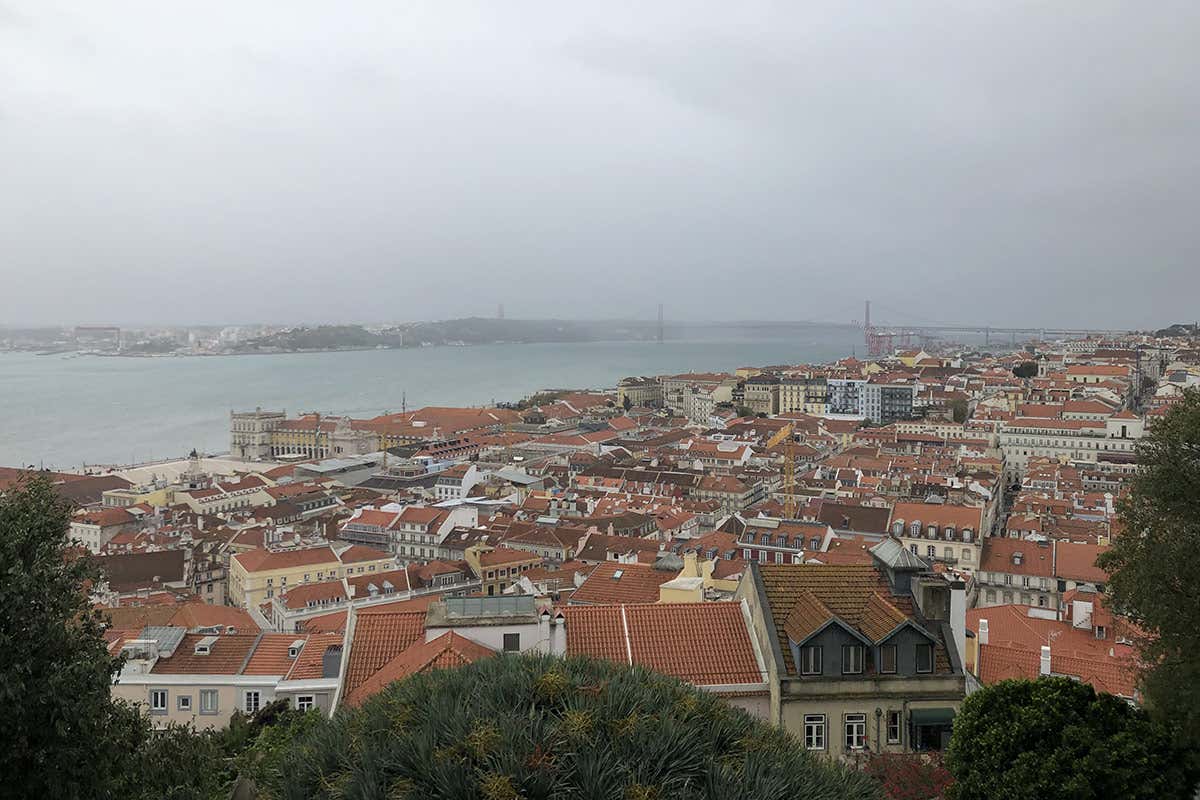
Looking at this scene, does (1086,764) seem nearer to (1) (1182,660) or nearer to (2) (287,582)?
(1) (1182,660)

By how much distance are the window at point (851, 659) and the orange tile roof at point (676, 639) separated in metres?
0.65

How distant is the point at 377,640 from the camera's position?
8.18 meters

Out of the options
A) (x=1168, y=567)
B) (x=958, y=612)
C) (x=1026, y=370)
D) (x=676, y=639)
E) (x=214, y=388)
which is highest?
(x=1168, y=567)

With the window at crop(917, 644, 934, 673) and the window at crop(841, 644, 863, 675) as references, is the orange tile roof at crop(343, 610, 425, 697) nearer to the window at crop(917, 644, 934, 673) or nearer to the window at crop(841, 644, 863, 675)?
the window at crop(841, 644, 863, 675)

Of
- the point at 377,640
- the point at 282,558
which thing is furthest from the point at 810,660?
the point at 282,558

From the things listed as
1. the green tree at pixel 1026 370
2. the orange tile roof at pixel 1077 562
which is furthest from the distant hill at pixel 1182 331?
the orange tile roof at pixel 1077 562

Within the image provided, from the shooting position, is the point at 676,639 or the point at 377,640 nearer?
the point at 676,639

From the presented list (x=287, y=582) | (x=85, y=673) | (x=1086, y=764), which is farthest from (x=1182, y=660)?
(x=287, y=582)

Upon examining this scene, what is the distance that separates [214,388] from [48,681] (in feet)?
390

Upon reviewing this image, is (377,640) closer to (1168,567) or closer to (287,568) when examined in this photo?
(1168,567)

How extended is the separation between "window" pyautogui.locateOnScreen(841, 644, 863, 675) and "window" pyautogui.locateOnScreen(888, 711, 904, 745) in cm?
47

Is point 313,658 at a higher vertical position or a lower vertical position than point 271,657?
higher

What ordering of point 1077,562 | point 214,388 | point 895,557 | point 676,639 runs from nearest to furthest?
1. point 676,639
2. point 895,557
3. point 1077,562
4. point 214,388

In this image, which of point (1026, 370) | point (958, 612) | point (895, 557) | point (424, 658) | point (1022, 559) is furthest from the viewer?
point (1026, 370)
